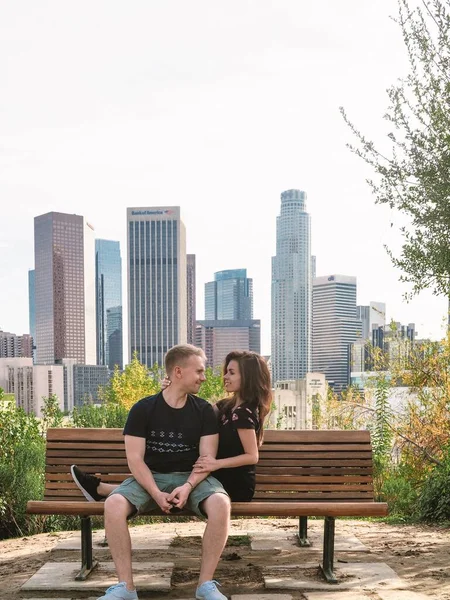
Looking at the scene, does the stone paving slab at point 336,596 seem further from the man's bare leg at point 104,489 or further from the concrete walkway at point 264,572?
the man's bare leg at point 104,489

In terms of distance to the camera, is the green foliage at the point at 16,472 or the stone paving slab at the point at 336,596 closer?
the stone paving slab at the point at 336,596

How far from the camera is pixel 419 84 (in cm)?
586

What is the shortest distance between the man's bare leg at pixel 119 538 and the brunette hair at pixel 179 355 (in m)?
0.76

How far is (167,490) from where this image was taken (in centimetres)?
379

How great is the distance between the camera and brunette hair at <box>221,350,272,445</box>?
395 centimetres

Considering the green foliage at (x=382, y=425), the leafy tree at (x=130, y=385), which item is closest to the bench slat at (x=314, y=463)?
the green foliage at (x=382, y=425)

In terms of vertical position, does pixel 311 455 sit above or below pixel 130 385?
above

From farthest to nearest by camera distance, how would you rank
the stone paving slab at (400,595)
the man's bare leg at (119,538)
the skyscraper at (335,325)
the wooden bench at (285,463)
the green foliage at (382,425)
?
the skyscraper at (335,325) → the green foliage at (382,425) → the wooden bench at (285,463) → the stone paving slab at (400,595) → the man's bare leg at (119,538)

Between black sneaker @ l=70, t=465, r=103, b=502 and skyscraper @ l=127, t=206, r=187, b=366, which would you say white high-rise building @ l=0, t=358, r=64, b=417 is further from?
black sneaker @ l=70, t=465, r=103, b=502

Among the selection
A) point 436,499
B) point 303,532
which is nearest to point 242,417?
point 303,532

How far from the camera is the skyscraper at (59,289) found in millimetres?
180000

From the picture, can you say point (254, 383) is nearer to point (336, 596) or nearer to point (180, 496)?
point (180, 496)

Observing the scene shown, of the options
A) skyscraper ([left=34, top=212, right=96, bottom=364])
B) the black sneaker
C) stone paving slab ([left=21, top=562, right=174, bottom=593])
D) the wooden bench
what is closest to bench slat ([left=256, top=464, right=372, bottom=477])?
the wooden bench

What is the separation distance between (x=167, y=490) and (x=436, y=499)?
2.69 m
